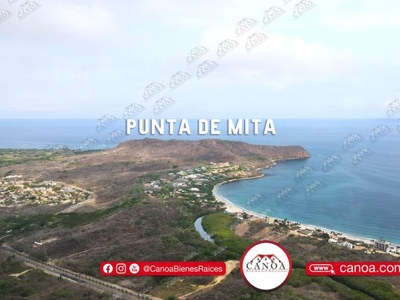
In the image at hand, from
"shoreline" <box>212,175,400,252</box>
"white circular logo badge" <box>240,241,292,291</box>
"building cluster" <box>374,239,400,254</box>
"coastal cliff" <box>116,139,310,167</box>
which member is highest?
"white circular logo badge" <box>240,241,292,291</box>

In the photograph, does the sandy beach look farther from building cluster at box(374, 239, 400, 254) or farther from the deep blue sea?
building cluster at box(374, 239, 400, 254)

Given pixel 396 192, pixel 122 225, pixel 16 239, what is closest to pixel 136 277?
pixel 122 225

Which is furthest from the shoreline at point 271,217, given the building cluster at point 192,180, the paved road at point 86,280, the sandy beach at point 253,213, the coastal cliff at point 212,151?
the paved road at point 86,280

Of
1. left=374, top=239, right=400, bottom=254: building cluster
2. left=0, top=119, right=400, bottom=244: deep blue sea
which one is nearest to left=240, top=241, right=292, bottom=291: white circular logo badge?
A: left=374, top=239, right=400, bottom=254: building cluster

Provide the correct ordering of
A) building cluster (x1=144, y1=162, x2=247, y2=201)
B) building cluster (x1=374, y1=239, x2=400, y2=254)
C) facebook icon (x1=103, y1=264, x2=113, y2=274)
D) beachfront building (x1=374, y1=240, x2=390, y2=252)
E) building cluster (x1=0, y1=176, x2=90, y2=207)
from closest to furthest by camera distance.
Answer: facebook icon (x1=103, y1=264, x2=113, y2=274)
building cluster (x1=374, y1=239, x2=400, y2=254)
beachfront building (x1=374, y1=240, x2=390, y2=252)
building cluster (x1=0, y1=176, x2=90, y2=207)
building cluster (x1=144, y1=162, x2=247, y2=201)

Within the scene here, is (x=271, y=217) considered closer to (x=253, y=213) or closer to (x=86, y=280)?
(x=253, y=213)

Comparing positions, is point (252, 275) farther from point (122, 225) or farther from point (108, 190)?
point (108, 190)

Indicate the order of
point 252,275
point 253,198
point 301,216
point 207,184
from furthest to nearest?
point 207,184
point 253,198
point 301,216
point 252,275

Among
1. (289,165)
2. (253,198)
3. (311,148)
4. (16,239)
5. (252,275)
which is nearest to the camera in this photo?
(252,275)
